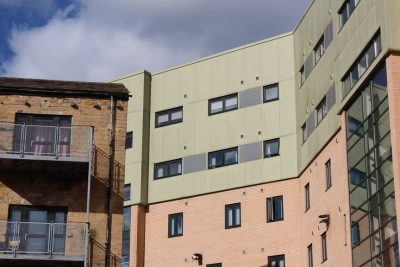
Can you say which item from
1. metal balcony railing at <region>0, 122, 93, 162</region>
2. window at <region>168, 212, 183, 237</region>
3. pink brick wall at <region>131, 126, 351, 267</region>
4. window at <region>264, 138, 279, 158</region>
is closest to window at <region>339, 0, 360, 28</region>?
pink brick wall at <region>131, 126, 351, 267</region>

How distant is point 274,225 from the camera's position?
44844mm

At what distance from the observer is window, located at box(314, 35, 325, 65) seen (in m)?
42.2

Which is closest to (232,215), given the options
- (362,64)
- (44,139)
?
(362,64)

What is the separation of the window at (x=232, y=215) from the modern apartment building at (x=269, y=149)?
6cm

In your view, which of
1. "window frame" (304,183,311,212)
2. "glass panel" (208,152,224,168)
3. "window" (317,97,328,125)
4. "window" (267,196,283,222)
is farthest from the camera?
"glass panel" (208,152,224,168)

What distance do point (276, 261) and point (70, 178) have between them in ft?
56.4

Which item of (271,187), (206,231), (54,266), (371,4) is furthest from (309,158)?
(54,266)

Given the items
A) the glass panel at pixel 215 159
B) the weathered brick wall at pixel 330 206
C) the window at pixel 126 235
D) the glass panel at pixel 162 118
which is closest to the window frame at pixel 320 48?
the weathered brick wall at pixel 330 206

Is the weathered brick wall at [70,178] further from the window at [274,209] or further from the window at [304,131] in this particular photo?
the window at [274,209]

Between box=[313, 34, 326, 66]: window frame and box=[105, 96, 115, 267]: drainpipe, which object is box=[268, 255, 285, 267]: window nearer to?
box=[313, 34, 326, 66]: window frame

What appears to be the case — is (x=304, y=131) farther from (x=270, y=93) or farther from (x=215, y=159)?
(x=215, y=159)

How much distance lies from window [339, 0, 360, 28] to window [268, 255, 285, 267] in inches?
448

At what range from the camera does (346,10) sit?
127 feet

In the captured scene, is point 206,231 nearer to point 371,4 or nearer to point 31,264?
point 371,4
